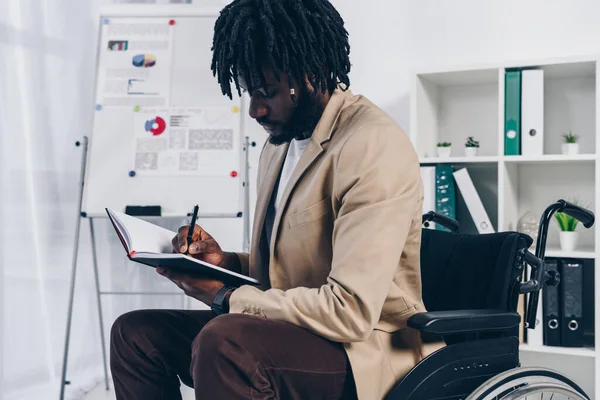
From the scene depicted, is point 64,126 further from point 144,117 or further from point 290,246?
point 290,246


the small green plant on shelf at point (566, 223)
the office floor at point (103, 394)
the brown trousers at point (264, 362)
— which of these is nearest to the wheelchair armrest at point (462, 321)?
the brown trousers at point (264, 362)

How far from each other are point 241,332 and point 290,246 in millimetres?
251

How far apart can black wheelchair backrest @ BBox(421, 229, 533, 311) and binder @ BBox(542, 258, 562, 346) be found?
3.30 feet

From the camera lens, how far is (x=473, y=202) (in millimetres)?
2500

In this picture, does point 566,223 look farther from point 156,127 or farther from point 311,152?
point 156,127

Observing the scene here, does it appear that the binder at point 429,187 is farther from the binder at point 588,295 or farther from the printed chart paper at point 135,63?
the printed chart paper at point 135,63

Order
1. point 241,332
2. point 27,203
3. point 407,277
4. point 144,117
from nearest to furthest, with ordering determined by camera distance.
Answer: point 241,332, point 407,277, point 27,203, point 144,117

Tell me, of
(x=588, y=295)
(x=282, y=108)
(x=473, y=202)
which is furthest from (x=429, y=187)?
(x=282, y=108)

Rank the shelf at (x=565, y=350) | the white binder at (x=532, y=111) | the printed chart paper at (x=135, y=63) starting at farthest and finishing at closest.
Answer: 1. the printed chart paper at (x=135, y=63)
2. the white binder at (x=532, y=111)
3. the shelf at (x=565, y=350)

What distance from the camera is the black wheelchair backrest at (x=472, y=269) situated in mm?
1358

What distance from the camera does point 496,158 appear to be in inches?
96.3

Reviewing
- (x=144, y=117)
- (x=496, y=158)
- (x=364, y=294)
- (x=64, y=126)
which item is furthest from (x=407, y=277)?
(x=64, y=126)

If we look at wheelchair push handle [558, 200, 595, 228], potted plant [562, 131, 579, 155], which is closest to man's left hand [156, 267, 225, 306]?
wheelchair push handle [558, 200, 595, 228]

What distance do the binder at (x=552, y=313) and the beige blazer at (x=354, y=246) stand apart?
1.26 metres
